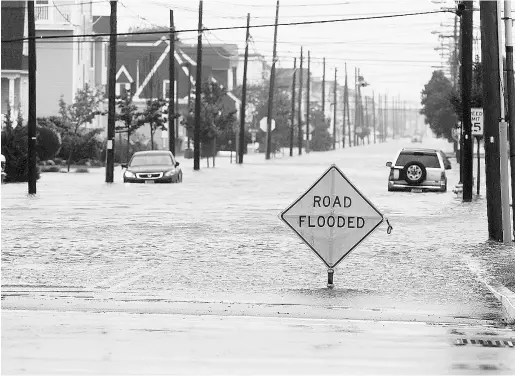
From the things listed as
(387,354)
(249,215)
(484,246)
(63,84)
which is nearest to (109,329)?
(387,354)

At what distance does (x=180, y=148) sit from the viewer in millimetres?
112250

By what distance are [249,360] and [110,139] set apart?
41404 millimetres

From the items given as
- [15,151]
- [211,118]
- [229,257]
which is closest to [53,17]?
[211,118]

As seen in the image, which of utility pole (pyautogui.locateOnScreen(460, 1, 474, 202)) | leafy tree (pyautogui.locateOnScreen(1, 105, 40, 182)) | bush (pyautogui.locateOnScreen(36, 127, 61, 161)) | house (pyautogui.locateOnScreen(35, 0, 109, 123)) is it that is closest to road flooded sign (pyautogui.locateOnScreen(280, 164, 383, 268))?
utility pole (pyautogui.locateOnScreen(460, 1, 474, 202))

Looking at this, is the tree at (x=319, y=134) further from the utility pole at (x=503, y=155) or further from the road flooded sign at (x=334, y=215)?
the road flooded sign at (x=334, y=215)

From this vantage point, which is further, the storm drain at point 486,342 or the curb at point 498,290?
the curb at point 498,290

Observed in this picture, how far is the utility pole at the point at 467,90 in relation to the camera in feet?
123

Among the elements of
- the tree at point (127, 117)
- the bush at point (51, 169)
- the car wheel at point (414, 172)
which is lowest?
the car wheel at point (414, 172)

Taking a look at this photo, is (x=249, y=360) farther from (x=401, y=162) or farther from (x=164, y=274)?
(x=401, y=162)

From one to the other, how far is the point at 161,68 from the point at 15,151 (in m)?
71.0

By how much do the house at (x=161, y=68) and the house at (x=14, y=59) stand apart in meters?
38.0

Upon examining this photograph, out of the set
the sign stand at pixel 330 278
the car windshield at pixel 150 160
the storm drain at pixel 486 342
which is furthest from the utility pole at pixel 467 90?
the storm drain at pixel 486 342

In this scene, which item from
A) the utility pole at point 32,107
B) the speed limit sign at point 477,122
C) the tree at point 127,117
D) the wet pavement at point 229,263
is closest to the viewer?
the wet pavement at point 229,263

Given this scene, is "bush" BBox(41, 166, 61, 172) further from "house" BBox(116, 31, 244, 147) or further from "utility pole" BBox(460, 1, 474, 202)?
"house" BBox(116, 31, 244, 147)
